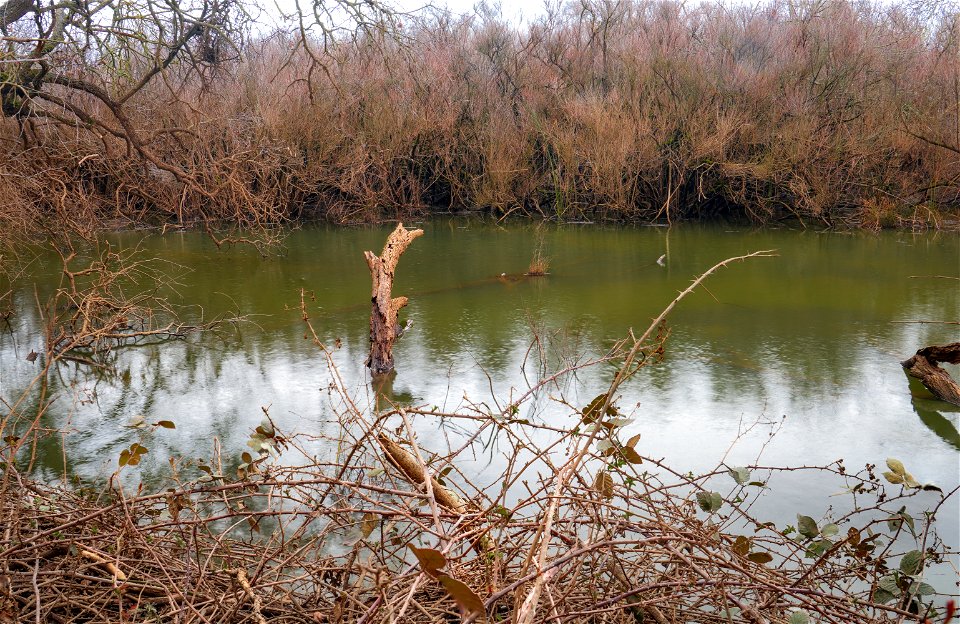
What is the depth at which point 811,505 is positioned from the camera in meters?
4.22

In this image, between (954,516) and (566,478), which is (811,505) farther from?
(566,478)

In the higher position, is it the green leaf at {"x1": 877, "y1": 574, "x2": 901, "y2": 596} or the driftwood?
the driftwood

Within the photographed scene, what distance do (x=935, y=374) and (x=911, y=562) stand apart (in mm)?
3480

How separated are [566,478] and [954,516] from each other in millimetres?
2975

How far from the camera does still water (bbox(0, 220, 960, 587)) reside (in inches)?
200

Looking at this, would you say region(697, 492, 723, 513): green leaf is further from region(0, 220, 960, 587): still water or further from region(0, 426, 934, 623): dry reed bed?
region(0, 220, 960, 587): still water

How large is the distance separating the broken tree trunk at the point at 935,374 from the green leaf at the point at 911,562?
3.35m

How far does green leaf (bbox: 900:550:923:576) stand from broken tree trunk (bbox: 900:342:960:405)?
3348mm

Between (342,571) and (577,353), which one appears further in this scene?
(577,353)

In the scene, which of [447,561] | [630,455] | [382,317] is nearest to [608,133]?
[382,317]

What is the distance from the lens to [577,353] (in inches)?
268

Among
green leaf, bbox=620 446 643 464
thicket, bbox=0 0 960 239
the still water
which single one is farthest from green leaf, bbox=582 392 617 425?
thicket, bbox=0 0 960 239

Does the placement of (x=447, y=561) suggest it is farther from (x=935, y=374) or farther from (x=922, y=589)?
A: (x=935, y=374)

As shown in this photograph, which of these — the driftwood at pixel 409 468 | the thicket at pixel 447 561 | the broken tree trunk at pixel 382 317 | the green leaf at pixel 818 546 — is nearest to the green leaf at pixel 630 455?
the thicket at pixel 447 561
